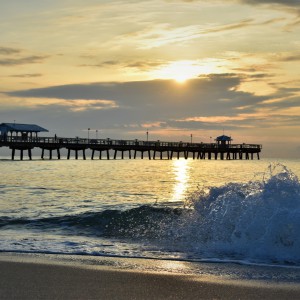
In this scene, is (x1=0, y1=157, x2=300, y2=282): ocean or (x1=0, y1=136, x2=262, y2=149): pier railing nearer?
(x1=0, y1=157, x2=300, y2=282): ocean

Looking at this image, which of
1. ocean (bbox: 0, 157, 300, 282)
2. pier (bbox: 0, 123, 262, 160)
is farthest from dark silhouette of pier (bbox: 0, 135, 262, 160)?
ocean (bbox: 0, 157, 300, 282)

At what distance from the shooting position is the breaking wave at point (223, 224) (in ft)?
33.6

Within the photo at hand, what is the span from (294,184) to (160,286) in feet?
20.2

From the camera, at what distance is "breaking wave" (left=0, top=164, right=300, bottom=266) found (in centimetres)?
1023

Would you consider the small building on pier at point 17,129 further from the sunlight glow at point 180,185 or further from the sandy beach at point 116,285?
the sandy beach at point 116,285

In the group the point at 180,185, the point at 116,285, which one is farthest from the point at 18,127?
the point at 116,285

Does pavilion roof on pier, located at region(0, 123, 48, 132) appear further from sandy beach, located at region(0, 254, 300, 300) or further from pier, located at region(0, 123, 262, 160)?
sandy beach, located at region(0, 254, 300, 300)

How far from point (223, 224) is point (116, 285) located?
531 cm

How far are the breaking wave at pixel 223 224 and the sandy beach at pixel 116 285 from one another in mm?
2229

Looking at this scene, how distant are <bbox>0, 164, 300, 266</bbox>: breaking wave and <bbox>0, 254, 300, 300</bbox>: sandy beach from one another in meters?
2.23

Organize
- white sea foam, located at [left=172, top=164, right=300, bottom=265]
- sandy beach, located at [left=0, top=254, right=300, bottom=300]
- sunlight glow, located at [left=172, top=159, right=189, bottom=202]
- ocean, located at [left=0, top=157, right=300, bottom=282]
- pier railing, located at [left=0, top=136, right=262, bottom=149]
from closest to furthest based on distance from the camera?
sandy beach, located at [left=0, top=254, right=300, bottom=300] < ocean, located at [left=0, top=157, right=300, bottom=282] < white sea foam, located at [left=172, top=164, right=300, bottom=265] < sunlight glow, located at [left=172, top=159, right=189, bottom=202] < pier railing, located at [left=0, top=136, right=262, bottom=149]

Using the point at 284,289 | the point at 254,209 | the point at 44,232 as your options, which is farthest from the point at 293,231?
the point at 44,232

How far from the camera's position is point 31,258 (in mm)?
9219

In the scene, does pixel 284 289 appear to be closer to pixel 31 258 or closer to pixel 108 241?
pixel 31 258
